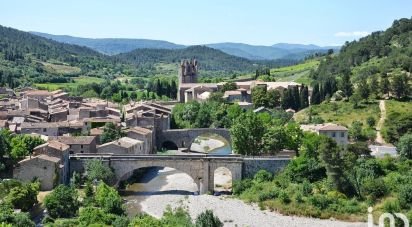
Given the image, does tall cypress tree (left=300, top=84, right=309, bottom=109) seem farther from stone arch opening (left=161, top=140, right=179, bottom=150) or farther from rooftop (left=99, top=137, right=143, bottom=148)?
rooftop (left=99, top=137, right=143, bottom=148)

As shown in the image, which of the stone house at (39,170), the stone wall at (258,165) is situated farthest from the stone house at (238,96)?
the stone house at (39,170)

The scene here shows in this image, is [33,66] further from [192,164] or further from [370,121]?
[192,164]

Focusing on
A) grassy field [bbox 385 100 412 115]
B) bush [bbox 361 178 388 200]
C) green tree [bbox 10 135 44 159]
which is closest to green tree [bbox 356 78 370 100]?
grassy field [bbox 385 100 412 115]

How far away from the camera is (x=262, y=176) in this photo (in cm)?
4956

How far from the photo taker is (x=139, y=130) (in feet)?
203

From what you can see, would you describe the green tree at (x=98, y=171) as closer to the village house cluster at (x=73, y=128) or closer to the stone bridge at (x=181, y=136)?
the village house cluster at (x=73, y=128)

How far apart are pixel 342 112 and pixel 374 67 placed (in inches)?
894

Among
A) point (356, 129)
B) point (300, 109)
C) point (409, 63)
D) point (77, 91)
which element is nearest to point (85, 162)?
point (356, 129)

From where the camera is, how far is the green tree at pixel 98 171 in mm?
48438

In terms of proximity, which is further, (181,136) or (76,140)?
(181,136)

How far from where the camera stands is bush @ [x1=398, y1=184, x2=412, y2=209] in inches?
1640

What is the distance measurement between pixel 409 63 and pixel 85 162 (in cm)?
5958

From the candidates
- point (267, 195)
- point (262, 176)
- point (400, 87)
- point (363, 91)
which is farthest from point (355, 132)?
point (267, 195)

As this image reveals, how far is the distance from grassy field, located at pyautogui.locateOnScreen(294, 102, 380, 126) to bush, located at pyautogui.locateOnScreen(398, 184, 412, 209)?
30.3 meters
